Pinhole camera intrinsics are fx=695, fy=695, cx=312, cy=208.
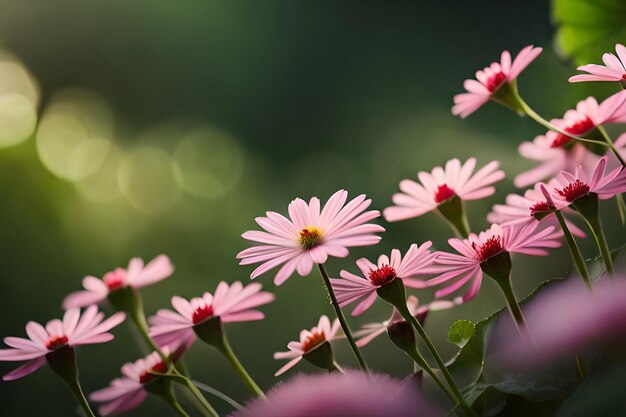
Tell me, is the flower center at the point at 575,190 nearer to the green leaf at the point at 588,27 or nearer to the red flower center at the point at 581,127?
the red flower center at the point at 581,127

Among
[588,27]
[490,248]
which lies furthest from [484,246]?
[588,27]

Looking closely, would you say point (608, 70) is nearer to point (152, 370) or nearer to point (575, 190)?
point (575, 190)

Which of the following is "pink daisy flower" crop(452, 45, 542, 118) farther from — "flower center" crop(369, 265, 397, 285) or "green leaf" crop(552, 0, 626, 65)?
"green leaf" crop(552, 0, 626, 65)

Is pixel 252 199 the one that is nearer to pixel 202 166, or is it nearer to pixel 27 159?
pixel 202 166

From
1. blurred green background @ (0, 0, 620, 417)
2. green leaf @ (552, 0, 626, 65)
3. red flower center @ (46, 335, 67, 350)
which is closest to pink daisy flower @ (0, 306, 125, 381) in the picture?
red flower center @ (46, 335, 67, 350)

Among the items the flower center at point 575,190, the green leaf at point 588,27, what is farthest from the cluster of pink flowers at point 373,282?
the green leaf at point 588,27

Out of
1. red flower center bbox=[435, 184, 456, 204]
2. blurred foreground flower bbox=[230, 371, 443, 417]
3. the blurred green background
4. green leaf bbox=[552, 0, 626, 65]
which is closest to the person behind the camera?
blurred foreground flower bbox=[230, 371, 443, 417]
